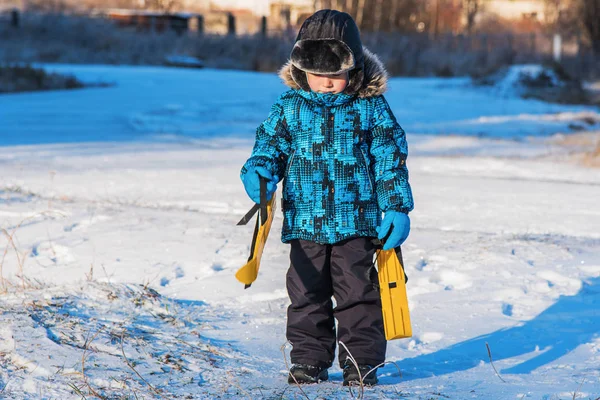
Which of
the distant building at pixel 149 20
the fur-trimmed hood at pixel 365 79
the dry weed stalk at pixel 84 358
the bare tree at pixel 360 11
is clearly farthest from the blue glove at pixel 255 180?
the bare tree at pixel 360 11

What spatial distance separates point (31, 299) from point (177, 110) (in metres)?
10.5

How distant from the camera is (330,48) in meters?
3.12

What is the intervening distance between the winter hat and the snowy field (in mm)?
1184

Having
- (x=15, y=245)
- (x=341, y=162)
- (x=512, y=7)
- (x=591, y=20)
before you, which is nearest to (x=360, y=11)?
(x=591, y=20)

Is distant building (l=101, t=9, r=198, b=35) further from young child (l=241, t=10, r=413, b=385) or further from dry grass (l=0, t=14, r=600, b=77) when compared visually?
young child (l=241, t=10, r=413, b=385)

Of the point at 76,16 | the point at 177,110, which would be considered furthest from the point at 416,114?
the point at 76,16

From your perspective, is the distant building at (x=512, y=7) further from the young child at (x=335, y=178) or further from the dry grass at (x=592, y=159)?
the young child at (x=335, y=178)

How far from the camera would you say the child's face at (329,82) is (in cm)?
316

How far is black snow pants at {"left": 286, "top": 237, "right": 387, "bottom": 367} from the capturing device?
10.6 feet

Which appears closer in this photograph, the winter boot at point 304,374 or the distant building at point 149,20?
the winter boot at point 304,374

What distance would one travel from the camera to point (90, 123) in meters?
12.2

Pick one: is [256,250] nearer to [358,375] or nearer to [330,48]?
[358,375]

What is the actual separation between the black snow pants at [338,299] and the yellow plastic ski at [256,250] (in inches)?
5.5

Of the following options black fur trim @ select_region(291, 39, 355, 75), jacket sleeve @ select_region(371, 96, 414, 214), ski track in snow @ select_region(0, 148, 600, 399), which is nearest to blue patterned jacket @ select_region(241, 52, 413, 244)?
jacket sleeve @ select_region(371, 96, 414, 214)
